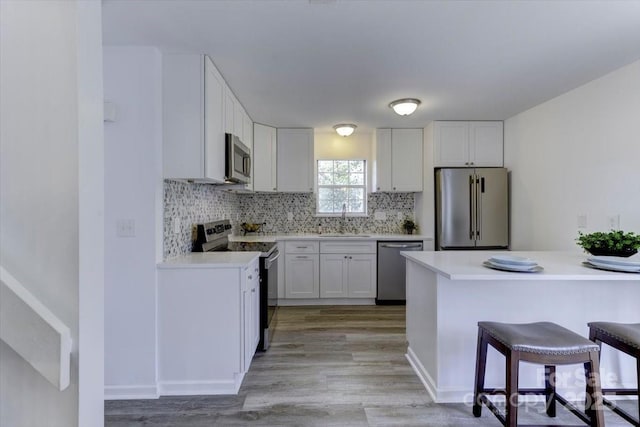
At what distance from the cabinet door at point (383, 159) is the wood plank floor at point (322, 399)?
81.6 inches

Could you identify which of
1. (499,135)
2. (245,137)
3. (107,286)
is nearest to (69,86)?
(107,286)

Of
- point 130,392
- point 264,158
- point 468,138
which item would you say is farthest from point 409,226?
point 130,392

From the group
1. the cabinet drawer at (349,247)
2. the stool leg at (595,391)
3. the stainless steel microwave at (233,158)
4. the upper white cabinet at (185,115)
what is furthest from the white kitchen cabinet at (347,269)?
the stool leg at (595,391)

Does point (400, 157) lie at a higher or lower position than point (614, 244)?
higher

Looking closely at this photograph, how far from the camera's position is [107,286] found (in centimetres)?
210

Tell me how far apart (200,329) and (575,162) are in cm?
346

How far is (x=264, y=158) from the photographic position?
4.15 metres

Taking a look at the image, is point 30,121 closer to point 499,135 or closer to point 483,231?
point 483,231

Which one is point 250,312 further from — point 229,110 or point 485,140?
point 485,140

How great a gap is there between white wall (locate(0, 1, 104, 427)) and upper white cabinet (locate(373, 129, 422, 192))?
11.9 feet

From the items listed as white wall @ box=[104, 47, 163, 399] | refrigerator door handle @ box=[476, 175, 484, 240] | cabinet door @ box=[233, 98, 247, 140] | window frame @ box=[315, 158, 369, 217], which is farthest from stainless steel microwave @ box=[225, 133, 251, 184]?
refrigerator door handle @ box=[476, 175, 484, 240]

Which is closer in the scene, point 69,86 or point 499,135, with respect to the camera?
point 69,86

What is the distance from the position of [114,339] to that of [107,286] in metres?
0.36

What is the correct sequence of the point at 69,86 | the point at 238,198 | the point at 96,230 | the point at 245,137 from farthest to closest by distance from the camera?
1. the point at 238,198
2. the point at 245,137
3. the point at 96,230
4. the point at 69,86
